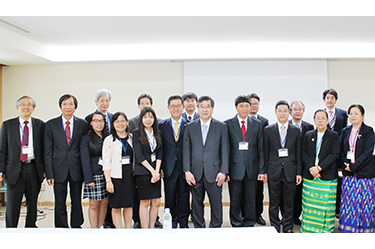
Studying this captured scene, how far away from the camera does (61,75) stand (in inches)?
216

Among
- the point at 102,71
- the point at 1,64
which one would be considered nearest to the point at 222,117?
the point at 102,71

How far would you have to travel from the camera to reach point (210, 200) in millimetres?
3297

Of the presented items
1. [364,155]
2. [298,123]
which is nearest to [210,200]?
[298,123]

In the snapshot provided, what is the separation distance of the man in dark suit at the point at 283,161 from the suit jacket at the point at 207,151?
0.62 m

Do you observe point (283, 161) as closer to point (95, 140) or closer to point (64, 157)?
point (95, 140)

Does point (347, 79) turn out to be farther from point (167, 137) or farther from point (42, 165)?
point (42, 165)

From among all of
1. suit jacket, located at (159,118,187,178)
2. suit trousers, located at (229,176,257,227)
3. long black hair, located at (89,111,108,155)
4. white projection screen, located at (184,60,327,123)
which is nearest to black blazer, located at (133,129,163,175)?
suit jacket, located at (159,118,187,178)

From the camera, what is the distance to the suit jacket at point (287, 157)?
3.35 metres

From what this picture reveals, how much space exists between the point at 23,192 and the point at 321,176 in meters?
3.68

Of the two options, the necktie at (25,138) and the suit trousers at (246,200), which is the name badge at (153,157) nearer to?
the suit trousers at (246,200)

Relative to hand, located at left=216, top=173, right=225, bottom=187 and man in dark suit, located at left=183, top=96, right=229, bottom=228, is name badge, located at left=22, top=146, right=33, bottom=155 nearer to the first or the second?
man in dark suit, located at left=183, top=96, right=229, bottom=228

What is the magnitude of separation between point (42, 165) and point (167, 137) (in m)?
1.62

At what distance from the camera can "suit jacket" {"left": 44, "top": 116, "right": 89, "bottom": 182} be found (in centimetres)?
326

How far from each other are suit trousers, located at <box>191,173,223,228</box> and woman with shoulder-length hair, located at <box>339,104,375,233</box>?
63.5 inches
